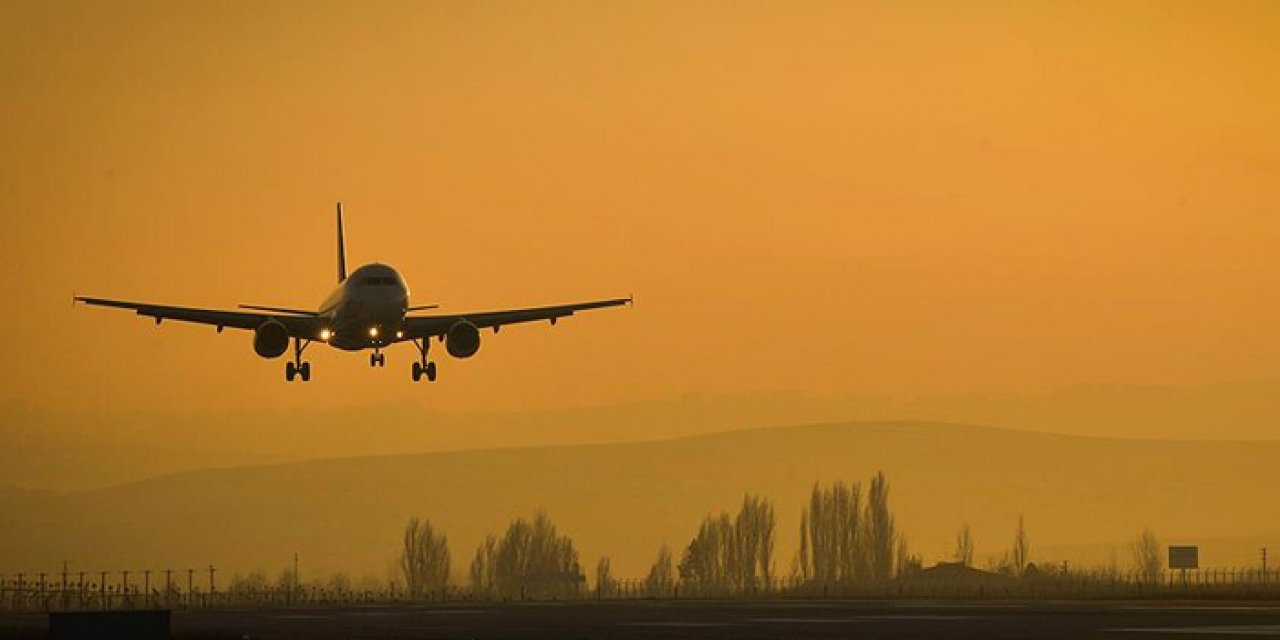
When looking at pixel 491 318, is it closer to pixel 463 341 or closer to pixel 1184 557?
pixel 463 341

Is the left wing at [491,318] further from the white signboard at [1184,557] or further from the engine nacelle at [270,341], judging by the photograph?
the white signboard at [1184,557]

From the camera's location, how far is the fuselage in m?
108

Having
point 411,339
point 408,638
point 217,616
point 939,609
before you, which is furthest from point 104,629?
point 939,609

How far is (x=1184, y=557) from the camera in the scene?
648 feet

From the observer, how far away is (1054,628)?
94.6m

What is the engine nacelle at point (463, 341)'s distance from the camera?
12025cm

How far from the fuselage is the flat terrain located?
49.7 feet

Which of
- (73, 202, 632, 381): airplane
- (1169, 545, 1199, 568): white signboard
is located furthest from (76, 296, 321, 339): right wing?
(1169, 545, 1199, 568): white signboard

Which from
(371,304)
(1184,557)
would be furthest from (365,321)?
(1184,557)

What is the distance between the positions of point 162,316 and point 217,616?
2097cm

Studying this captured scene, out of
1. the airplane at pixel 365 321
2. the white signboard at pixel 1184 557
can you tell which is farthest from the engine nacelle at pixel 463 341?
the white signboard at pixel 1184 557

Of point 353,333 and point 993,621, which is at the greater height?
point 353,333

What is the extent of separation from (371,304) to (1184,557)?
112071 mm

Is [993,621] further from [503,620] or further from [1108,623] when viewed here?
[503,620]
